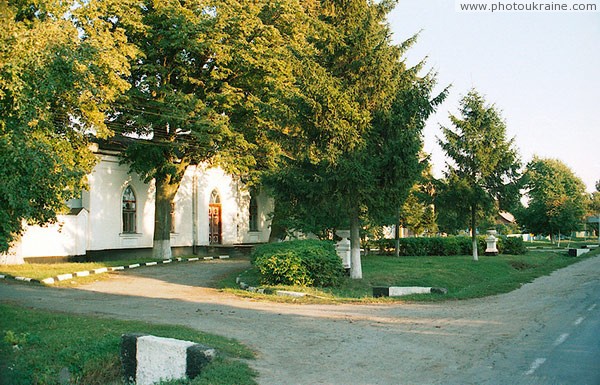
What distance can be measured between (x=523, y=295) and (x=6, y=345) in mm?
13062

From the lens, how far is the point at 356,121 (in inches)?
743

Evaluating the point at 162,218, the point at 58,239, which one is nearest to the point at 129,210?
the point at 162,218

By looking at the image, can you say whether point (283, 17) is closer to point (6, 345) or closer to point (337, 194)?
point (337, 194)

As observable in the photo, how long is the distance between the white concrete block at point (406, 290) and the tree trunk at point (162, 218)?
16141mm

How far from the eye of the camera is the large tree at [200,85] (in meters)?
26.5

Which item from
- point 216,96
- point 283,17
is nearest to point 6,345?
point 216,96

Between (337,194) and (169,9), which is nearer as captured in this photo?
(337,194)

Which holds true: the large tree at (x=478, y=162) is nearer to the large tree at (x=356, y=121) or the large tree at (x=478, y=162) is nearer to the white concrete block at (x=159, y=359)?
the large tree at (x=356, y=121)

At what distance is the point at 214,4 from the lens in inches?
1067

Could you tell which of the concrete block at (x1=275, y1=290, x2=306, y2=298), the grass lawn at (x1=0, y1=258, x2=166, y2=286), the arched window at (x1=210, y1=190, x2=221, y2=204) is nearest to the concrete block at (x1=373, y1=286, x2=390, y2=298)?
the concrete block at (x1=275, y1=290, x2=306, y2=298)

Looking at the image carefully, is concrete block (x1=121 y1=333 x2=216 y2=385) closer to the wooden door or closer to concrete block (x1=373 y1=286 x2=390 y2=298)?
concrete block (x1=373 y1=286 x2=390 y2=298)

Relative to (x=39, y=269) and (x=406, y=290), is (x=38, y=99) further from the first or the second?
(x=406, y=290)

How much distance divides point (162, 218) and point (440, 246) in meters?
17.7

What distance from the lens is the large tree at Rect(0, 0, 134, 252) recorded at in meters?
12.4
